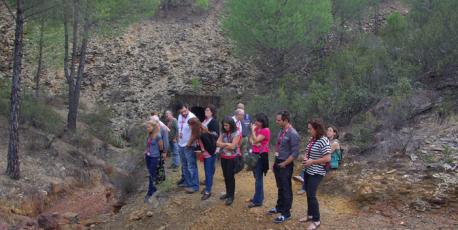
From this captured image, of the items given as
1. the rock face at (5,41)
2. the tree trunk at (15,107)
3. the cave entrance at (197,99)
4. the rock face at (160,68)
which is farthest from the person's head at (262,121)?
the rock face at (5,41)

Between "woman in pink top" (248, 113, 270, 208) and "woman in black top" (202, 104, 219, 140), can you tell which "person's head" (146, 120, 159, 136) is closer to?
"woman in black top" (202, 104, 219, 140)

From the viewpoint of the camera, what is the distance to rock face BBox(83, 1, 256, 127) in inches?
745

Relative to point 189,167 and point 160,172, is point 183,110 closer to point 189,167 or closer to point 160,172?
point 189,167

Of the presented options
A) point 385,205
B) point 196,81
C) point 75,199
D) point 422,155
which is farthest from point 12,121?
point 196,81

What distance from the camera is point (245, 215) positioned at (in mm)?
6816

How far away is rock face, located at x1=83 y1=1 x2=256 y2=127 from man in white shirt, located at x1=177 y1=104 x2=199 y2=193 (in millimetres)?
10014

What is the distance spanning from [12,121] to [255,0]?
10.3 metres

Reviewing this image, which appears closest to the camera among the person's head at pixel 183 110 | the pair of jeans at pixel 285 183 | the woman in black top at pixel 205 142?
the pair of jeans at pixel 285 183

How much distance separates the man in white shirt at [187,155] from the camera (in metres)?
7.73

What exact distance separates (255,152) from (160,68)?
14.4 m

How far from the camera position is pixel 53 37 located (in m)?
16.8

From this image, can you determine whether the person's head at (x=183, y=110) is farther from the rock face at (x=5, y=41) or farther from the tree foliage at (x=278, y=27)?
the rock face at (x=5, y=41)

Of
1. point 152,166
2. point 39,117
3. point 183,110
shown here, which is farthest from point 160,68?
point 152,166

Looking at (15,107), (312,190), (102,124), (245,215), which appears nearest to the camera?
(312,190)
